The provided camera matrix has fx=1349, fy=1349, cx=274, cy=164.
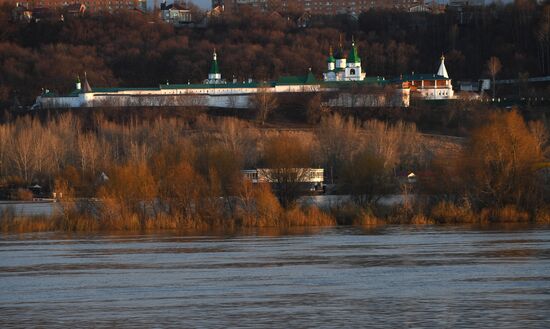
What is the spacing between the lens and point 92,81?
4523 inches

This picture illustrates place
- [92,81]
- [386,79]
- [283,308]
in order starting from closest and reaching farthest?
[283,308]
[386,79]
[92,81]

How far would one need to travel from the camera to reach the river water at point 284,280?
22.6 m

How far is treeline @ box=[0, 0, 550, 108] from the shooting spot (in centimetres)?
11531

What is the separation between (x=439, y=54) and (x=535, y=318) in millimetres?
100668

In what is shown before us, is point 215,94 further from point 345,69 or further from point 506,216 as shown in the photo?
point 506,216

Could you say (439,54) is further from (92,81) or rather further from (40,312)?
(40,312)

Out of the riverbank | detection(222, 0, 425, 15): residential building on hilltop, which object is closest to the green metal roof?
detection(222, 0, 425, 15): residential building on hilltop

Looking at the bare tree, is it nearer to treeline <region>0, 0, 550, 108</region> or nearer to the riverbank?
treeline <region>0, 0, 550, 108</region>

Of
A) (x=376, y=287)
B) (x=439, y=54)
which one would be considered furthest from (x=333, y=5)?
(x=376, y=287)

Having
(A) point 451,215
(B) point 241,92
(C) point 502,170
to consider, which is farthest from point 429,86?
(A) point 451,215

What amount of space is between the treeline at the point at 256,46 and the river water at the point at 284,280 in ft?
242

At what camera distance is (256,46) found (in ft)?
410

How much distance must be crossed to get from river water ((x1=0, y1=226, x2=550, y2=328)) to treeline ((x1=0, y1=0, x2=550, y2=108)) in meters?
73.7

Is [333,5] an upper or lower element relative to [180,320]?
upper
